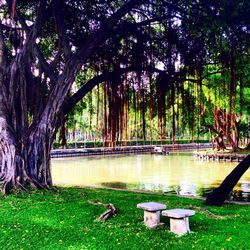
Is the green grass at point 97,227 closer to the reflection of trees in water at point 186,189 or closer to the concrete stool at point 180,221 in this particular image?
the concrete stool at point 180,221

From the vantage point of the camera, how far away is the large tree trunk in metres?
8.16

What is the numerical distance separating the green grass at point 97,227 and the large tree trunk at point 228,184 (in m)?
0.22

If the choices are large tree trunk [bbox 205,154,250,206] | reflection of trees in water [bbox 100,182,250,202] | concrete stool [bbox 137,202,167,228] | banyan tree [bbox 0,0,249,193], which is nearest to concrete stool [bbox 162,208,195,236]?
concrete stool [bbox 137,202,167,228]

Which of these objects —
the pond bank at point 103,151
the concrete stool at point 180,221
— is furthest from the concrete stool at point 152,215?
the pond bank at point 103,151

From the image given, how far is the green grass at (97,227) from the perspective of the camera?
536 cm

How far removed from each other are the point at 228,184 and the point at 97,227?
3154mm

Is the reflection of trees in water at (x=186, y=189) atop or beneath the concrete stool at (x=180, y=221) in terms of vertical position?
beneath

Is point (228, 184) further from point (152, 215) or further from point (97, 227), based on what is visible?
point (97, 227)

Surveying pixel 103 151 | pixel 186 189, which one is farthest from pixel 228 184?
pixel 103 151

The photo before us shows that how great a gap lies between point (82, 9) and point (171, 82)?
9.99 feet

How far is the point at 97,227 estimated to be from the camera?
243 inches

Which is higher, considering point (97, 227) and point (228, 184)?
point (228, 184)

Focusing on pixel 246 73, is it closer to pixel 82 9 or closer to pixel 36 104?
pixel 82 9

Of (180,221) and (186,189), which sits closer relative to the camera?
Result: (180,221)
